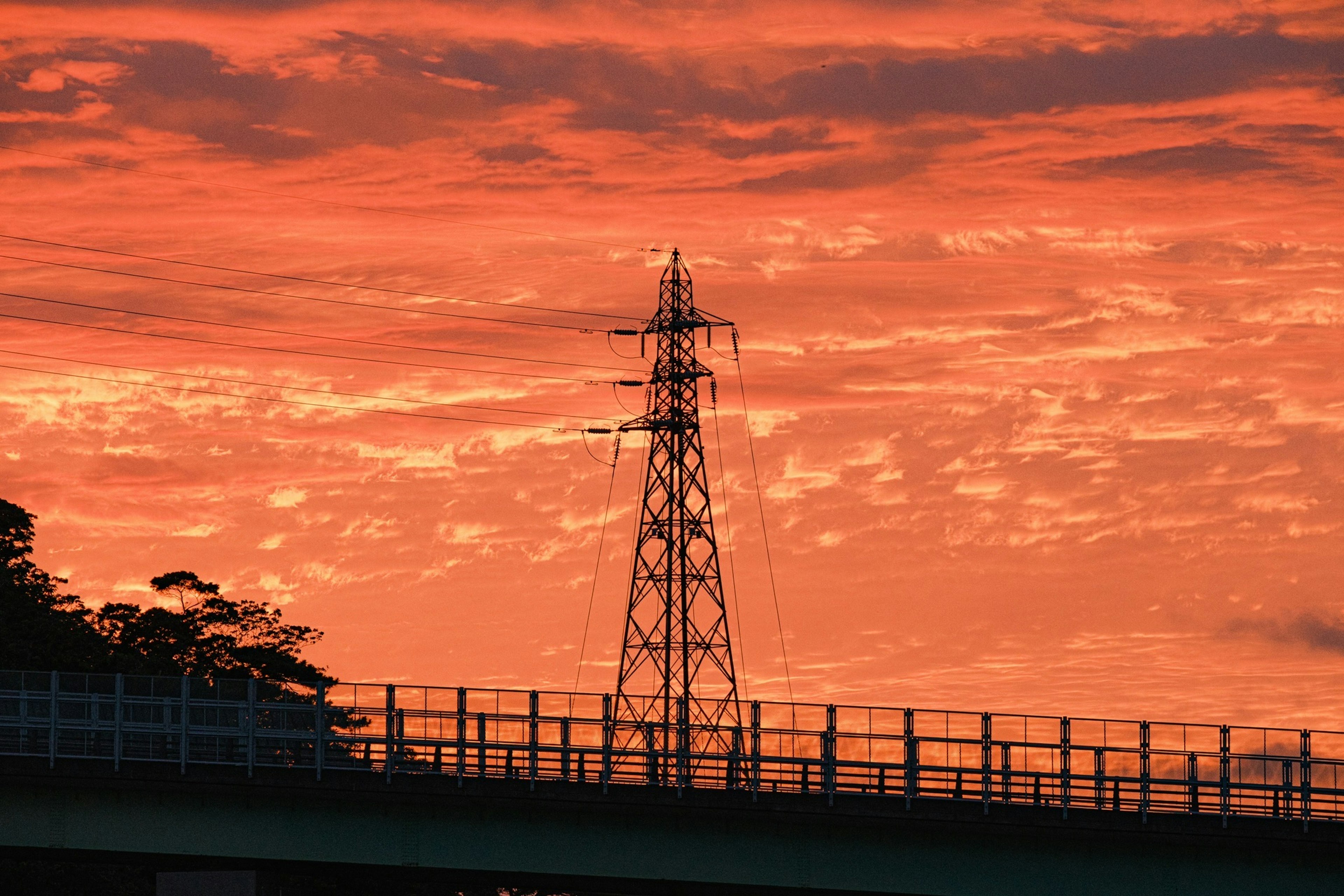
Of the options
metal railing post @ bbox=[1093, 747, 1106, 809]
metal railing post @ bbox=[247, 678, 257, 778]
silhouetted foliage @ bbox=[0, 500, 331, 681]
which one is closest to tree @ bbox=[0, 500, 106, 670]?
silhouetted foliage @ bbox=[0, 500, 331, 681]

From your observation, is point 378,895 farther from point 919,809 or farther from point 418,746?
point 919,809

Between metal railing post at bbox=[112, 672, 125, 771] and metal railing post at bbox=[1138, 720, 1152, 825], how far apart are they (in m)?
24.2

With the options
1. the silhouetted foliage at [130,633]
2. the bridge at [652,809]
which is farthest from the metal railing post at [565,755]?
the silhouetted foliage at [130,633]

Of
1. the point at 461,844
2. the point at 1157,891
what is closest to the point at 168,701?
the point at 461,844

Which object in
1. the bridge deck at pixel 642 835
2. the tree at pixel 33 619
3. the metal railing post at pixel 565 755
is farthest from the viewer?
the tree at pixel 33 619

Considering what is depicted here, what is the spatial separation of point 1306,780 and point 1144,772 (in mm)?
3763

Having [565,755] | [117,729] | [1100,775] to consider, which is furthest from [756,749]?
[117,729]

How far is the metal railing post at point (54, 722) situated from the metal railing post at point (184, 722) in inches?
118

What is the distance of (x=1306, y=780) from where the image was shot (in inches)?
1865

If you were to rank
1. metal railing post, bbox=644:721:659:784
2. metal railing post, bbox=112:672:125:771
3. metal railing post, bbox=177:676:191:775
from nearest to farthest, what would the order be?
metal railing post, bbox=644:721:659:784 < metal railing post, bbox=177:676:191:775 < metal railing post, bbox=112:672:125:771

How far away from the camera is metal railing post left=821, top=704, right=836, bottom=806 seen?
155 feet

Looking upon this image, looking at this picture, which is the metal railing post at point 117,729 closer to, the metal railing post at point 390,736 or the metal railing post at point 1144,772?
the metal railing post at point 390,736

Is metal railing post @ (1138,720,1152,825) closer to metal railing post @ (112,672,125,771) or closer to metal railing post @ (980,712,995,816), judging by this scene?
metal railing post @ (980,712,995,816)

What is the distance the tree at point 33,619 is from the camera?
88.1 metres
